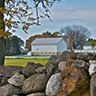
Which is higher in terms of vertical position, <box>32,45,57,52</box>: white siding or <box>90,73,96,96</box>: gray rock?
<box>32,45,57,52</box>: white siding

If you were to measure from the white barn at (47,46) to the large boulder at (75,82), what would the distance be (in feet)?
155

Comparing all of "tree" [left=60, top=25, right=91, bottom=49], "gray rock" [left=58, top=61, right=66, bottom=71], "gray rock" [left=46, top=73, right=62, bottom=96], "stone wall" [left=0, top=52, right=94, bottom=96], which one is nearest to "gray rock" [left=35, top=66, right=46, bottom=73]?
"stone wall" [left=0, top=52, right=94, bottom=96]

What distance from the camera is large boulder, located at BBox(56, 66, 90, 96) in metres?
3.41

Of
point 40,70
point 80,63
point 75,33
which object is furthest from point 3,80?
point 75,33

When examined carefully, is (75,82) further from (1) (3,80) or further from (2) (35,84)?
(1) (3,80)

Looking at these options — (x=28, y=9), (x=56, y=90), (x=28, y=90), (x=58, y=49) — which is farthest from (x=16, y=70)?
(x=58, y=49)

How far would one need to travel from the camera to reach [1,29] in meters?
5.28

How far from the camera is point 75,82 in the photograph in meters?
3.42

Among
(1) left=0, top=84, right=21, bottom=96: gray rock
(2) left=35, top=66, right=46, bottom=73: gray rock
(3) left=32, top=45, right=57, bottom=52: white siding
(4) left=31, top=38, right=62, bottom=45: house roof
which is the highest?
(4) left=31, top=38, right=62, bottom=45: house roof

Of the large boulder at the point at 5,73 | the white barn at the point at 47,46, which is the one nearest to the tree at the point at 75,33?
the white barn at the point at 47,46

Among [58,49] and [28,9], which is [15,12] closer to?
[28,9]

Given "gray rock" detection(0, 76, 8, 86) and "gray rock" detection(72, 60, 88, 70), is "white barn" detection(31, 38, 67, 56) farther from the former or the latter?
"gray rock" detection(72, 60, 88, 70)

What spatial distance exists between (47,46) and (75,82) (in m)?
53.7

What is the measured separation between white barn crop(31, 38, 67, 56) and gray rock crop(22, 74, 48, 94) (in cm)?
4678
